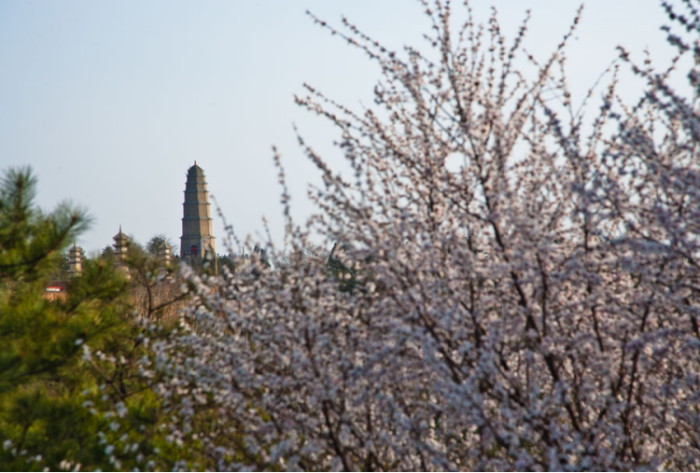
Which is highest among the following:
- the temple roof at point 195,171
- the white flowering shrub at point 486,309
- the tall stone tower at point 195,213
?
the temple roof at point 195,171

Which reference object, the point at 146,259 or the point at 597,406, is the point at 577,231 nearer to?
the point at 597,406

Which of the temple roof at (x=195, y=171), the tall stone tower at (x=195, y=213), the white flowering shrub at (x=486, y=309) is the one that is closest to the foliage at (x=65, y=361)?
the white flowering shrub at (x=486, y=309)

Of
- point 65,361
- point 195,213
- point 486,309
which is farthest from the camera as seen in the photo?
point 195,213

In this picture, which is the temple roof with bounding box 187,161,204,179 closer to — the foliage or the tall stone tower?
the tall stone tower

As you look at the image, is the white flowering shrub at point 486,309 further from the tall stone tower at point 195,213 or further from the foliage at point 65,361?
the tall stone tower at point 195,213

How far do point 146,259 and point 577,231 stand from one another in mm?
4691

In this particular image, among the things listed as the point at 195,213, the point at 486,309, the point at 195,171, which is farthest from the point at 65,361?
the point at 195,171

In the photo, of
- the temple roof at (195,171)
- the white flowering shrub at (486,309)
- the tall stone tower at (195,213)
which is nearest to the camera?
the white flowering shrub at (486,309)

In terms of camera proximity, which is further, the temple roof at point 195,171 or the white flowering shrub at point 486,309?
the temple roof at point 195,171

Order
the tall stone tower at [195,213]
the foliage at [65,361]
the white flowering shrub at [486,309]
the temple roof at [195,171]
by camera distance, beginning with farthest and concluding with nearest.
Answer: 1. the temple roof at [195,171]
2. the tall stone tower at [195,213]
3. the foliage at [65,361]
4. the white flowering shrub at [486,309]

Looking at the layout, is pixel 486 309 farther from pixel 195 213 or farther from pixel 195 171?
pixel 195 171

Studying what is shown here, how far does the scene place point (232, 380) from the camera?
4484 mm

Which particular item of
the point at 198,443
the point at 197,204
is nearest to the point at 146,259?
the point at 198,443

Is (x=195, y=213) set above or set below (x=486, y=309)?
above
